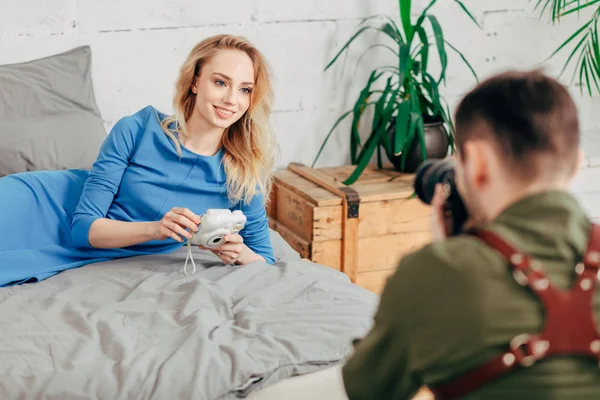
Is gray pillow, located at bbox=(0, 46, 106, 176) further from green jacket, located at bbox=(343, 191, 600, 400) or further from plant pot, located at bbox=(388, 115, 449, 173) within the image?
green jacket, located at bbox=(343, 191, 600, 400)

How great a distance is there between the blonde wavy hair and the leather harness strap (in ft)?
4.47

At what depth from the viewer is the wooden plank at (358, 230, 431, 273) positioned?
113 inches

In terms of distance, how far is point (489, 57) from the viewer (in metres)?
3.38

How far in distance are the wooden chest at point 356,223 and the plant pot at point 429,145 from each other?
0.08 metres

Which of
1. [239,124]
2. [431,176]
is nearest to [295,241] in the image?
[239,124]

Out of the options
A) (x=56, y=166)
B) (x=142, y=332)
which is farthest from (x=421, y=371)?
(x=56, y=166)

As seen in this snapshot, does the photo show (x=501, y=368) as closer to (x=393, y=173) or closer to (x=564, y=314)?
(x=564, y=314)

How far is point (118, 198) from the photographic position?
220 cm

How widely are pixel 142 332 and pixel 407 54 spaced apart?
155cm

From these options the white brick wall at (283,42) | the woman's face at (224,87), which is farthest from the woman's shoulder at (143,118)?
the white brick wall at (283,42)

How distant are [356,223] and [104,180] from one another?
0.96 metres

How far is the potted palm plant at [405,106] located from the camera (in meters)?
2.91

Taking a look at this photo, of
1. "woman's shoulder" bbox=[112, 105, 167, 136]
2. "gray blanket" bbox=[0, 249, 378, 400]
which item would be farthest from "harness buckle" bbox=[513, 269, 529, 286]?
"woman's shoulder" bbox=[112, 105, 167, 136]

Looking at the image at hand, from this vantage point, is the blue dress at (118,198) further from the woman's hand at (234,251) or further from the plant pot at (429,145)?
the plant pot at (429,145)
